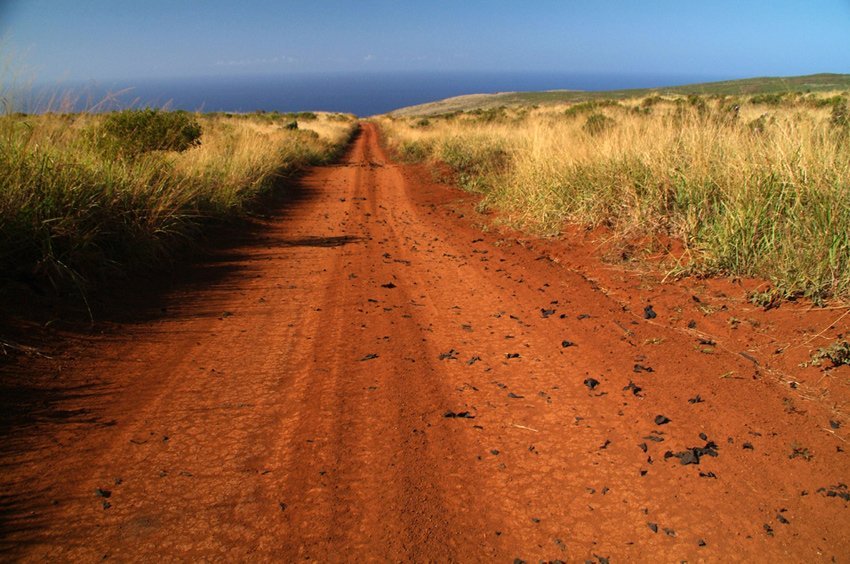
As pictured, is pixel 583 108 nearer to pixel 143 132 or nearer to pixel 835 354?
pixel 143 132

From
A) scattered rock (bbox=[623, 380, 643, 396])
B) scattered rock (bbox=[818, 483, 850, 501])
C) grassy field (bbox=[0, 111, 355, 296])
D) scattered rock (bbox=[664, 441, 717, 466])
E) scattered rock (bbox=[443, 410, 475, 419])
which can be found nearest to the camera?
scattered rock (bbox=[818, 483, 850, 501])

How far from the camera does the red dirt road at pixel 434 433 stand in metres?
2.60

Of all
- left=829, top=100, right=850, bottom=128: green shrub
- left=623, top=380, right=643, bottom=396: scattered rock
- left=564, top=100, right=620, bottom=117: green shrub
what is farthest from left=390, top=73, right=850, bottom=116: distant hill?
left=623, top=380, right=643, bottom=396: scattered rock

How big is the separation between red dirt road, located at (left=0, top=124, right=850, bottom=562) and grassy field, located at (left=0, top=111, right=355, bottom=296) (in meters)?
0.88

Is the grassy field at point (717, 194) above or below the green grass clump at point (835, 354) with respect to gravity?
above

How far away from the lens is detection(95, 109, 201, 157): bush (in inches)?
345

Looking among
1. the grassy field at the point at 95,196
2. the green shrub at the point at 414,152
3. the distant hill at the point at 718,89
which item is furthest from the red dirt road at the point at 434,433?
the distant hill at the point at 718,89

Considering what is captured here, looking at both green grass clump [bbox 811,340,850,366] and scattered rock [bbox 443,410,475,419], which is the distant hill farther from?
scattered rock [bbox 443,410,475,419]

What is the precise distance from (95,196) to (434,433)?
472 centimetres

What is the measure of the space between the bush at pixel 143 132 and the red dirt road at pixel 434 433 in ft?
12.9

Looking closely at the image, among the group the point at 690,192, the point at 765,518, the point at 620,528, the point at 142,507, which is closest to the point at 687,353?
the point at 765,518

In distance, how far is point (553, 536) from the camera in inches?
104

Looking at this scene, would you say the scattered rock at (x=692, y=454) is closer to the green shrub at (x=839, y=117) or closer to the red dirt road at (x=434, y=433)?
the red dirt road at (x=434, y=433)

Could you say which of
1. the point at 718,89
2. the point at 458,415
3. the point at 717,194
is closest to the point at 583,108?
the point at 717,194
